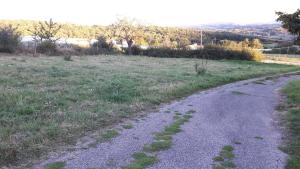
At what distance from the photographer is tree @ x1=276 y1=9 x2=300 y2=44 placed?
17000 mm

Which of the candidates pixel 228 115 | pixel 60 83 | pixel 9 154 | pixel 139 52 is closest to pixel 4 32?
pixel 139 52

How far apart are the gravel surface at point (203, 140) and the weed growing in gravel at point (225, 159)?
112 mm

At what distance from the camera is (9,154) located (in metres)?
7.37

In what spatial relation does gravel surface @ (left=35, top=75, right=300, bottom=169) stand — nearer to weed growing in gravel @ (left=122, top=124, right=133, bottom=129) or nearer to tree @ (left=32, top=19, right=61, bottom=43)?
weed growing in gravel @ (left=122, top=124, right=133, bottom=129)

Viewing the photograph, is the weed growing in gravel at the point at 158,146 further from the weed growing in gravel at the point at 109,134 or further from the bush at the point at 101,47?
the bush at the point at 101,47

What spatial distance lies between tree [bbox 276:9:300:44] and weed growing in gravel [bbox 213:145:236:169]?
1003 cm

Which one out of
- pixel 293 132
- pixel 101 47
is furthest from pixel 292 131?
pixel 101 47

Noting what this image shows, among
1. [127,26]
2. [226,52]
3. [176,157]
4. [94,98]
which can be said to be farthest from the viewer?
[127,26]

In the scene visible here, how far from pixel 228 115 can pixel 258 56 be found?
45159 millimetres

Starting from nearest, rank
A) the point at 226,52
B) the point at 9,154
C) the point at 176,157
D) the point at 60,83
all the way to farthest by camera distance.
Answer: the point at 9,154, the point at 176,157, the point at 60,83, the point at 226,52

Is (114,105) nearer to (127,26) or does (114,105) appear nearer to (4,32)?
(4,32)

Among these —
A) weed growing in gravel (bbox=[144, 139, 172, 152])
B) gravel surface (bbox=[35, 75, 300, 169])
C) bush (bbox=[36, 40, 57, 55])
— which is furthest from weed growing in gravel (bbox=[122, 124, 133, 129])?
bush (bbox=[36, 40, 57, 55])

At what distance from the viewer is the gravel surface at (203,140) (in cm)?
760

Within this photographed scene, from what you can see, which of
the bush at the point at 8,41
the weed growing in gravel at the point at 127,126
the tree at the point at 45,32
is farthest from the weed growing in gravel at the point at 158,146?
the tree at the point at 45,32
